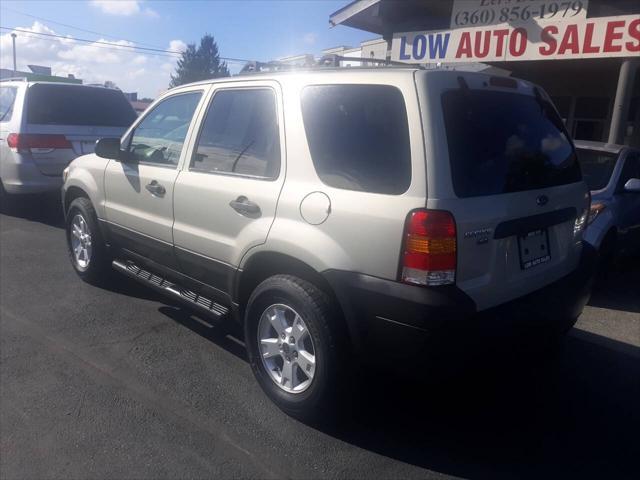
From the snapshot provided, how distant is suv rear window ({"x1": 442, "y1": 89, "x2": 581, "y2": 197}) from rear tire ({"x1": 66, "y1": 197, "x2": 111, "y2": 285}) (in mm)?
3583

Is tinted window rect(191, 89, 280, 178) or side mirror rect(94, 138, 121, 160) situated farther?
side mirror rect(94, 138, 121, 160)

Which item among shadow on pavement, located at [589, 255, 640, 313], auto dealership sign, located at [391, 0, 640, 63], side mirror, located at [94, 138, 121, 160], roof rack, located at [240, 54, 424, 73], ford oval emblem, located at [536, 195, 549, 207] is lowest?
shadow on pavement, located at [589, 255, 640, 313]

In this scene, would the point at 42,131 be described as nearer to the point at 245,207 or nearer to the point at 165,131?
the point at 165,131

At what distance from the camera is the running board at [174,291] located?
3771 mm

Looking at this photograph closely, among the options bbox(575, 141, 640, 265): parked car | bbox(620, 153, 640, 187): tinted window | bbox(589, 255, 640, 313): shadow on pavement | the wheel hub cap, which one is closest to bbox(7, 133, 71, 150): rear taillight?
the wheel hub cap

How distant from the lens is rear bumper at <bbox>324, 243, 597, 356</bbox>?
2.54m

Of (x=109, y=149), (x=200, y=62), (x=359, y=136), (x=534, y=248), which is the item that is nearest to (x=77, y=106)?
(x=109, y=149)

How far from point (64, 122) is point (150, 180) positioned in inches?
172

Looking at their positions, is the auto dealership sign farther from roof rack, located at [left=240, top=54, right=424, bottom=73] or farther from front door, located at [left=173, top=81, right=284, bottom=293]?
front door, located at [left=173, top=81, right=284, bottom=293]

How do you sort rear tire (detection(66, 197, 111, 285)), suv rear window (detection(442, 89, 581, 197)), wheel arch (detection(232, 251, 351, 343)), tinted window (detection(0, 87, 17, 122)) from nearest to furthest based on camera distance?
suv rear window (detection(442, 89, 581, 197)), wheel arch (detection(232, 251, 351, 343)), rear tire (detection(66, 197, 111, 285)), tinted window (detection(0, 87, 17, 122))

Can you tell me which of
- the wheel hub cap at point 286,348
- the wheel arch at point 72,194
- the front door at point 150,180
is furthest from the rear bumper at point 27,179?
the wheel hub cap at point 286,348

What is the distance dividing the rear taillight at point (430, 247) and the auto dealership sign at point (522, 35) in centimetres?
690

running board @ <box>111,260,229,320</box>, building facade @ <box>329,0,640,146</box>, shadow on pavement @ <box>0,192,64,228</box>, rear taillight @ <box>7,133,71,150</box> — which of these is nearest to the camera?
running board @ <box>111,260,229,320</box>

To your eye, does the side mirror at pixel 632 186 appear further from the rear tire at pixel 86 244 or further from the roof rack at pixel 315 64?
the rear tire at pixel 86 244
